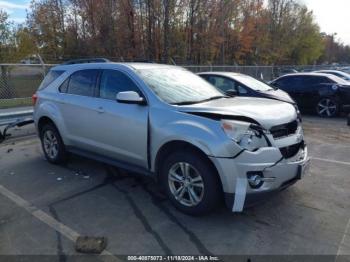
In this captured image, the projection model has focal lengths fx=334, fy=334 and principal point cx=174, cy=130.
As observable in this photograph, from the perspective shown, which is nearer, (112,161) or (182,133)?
(182,133)

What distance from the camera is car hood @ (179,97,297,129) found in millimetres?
3581

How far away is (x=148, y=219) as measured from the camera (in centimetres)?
381

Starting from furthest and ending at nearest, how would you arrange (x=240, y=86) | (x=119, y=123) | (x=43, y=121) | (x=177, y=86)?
(x=240, y=86) < (x=43, y=121) < (x=177, y=86) < (x=119, y=123)

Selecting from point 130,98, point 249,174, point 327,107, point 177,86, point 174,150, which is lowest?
point 327,107

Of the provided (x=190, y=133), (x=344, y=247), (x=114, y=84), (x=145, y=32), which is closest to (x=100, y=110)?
(x=114, y=84)

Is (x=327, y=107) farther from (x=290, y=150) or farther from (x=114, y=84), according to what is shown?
(x=114, y=84)

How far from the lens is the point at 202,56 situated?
3284 cm

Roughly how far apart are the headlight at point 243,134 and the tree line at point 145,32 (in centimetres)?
1578

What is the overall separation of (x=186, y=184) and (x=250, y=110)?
1.12 m

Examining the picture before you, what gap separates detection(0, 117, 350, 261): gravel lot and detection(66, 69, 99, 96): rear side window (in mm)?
1308

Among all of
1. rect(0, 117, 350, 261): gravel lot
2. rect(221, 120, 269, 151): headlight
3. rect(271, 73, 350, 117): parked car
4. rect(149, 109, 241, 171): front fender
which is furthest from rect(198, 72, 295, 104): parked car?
rect(221, 120, 269, 151): headlight

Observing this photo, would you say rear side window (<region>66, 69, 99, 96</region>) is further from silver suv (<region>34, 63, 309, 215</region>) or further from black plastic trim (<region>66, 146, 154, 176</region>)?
black plastic trim (<region>66, 146, 154, 176</region>)

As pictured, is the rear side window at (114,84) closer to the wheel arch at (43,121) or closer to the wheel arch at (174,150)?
the wheel arch at (174,150)

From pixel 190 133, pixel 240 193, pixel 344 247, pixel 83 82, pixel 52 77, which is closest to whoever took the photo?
pixel 344 247
